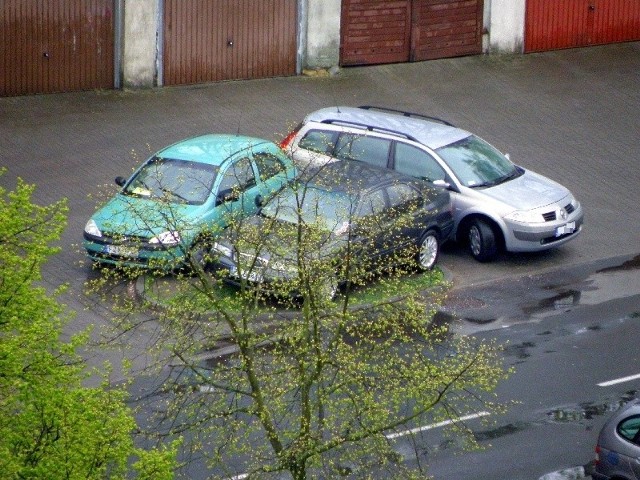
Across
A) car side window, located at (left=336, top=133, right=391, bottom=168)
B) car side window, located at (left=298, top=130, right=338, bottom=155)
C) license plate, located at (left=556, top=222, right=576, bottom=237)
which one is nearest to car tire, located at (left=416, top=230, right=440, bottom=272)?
car side window, located at (left=336, top=133, right=391, bottom=168)

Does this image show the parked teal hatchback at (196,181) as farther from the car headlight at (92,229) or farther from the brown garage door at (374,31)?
the brown garage door at (374,31)

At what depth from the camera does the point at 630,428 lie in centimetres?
1152

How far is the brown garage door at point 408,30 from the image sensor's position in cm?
2556

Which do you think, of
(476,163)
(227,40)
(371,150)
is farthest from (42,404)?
(227,40)

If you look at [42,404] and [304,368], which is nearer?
[42,404]

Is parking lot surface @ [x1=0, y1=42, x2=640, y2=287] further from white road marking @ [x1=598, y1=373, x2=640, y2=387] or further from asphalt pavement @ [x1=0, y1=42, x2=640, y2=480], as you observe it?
white road marking @ [x1=598, y1=373, x2=640, y2=387]

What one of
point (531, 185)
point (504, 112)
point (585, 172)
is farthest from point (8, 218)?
point (504, 112)

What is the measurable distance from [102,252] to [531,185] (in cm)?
656

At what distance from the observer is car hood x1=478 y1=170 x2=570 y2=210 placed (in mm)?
18266

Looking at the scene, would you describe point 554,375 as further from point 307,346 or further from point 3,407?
point 3,407

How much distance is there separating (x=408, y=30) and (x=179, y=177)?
10.4 metres

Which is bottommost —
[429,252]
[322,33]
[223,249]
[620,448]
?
[620,448]

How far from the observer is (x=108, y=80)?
23.5m

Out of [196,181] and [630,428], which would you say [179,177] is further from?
[630,428]
